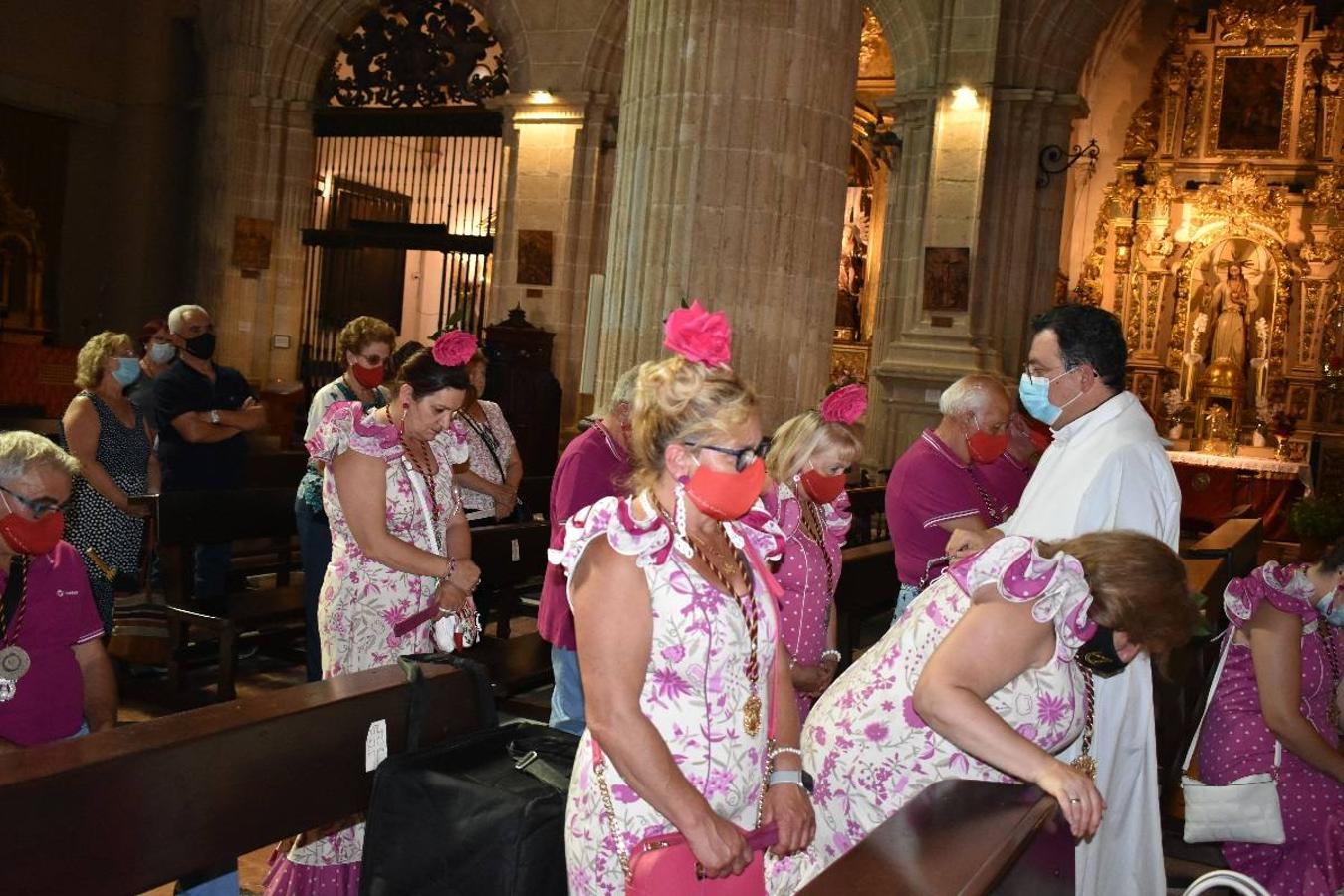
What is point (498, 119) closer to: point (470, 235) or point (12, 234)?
point (470, 235)

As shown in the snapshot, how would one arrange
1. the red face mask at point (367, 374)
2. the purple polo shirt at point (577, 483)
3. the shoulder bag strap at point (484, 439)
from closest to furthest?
the purple polo shirt at point (577, 483), the red face mask at point (367, 374), the shoulder bag strap at point (484, 439)

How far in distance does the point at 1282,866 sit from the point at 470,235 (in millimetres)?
12877

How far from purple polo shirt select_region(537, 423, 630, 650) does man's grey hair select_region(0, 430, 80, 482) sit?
1.49 m

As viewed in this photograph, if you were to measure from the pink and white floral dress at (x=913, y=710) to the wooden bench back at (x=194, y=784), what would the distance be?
34.5 inches

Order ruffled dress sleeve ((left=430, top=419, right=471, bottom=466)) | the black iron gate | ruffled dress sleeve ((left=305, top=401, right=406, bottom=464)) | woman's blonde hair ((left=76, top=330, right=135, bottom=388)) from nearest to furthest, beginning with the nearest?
ruffled dress sleeve ((left=305, top=401, right=406, bottom=464)) < ruffled dress sleeve ((left=430, top=419, right=471, bottom=466)) < woman's blonde hair ((left=76, top=330, right=135, bottom=388)) < the black iron gate

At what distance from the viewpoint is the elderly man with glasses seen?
2955mm

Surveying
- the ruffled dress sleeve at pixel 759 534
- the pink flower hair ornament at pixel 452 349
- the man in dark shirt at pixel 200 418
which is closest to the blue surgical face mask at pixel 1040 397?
the ruffled dress sleeve at pixel 759 534

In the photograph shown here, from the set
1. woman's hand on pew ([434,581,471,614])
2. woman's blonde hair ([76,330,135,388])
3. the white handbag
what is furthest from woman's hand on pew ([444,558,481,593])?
woman's blonde hair ([76,330,135,388])

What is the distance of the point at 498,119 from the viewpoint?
15.2 m

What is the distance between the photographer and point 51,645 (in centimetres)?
302

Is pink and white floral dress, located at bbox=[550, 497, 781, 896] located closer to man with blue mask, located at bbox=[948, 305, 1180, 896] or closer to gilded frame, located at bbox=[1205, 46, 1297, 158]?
man with blue mask, located at bbox=[948, 305, 1180, 896]

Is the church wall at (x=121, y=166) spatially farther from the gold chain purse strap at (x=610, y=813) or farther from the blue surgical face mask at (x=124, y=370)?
the gold chain purse strap at (x=610, y=813)

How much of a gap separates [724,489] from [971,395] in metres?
2.47

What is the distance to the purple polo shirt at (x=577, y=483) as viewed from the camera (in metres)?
4.10
